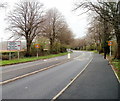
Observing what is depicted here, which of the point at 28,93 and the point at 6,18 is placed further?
the point at 6,18

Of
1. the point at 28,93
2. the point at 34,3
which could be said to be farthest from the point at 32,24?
the point at 28,93

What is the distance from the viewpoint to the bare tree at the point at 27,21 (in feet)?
100

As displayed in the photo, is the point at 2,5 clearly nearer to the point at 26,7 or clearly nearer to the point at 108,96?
the point at 26,7

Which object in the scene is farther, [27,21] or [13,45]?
[27,21]

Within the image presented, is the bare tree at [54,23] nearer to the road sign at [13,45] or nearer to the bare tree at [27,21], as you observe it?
the bare tree at [27,21]

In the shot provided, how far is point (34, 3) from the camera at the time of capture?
33.8 m

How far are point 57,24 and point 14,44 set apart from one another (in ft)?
78.7

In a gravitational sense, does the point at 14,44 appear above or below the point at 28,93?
above

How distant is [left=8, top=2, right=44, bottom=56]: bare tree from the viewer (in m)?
30.6

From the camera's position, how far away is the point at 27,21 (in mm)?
32469

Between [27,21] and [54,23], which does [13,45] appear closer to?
[27,21]

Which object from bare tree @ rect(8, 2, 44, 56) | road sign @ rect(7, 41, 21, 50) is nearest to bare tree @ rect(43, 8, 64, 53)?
bare tree @ rect(8, 2, 44, 56)

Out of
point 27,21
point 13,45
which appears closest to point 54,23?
point 27,21

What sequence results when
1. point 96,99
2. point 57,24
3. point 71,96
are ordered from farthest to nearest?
point 57,24, point 71,96, point 96,99
